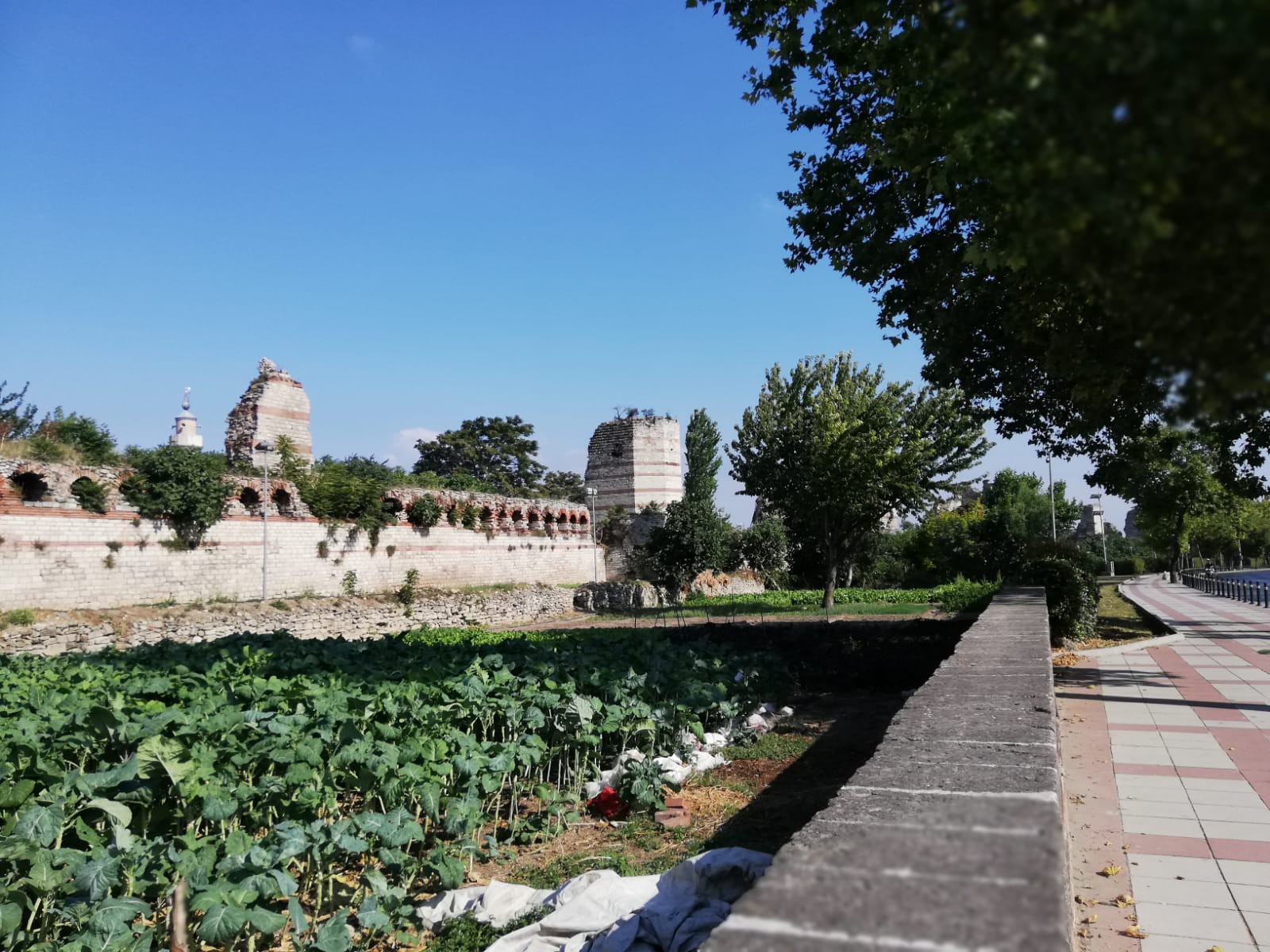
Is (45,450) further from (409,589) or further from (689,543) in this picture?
(689,543)

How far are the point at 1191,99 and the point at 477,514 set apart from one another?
29.3m

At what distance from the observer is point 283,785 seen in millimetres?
4273

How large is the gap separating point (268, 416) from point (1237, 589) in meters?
30.4

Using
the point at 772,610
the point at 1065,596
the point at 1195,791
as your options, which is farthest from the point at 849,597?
the point at 1195,791

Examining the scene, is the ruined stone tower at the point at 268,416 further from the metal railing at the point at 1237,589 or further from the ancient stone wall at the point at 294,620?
the metal railing at the point at 1237,589

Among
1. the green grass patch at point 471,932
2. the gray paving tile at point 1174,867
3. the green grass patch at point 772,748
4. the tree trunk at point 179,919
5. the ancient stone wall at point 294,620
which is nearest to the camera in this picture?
the tree trunk at point 179,919

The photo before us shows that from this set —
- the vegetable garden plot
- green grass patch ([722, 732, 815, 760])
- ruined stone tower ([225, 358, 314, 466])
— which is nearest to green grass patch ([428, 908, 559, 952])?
the vegetable garden plot

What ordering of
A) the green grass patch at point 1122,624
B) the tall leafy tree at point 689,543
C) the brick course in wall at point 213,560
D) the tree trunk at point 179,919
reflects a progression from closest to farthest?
the tree trunk at point 179,919 → the green grass patch at point 1122,624 → the brick course in wall at point 213,560 → the tall leafy tree at point 689,543

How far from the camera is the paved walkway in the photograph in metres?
3.67

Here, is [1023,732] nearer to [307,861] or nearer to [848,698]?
[307,861]

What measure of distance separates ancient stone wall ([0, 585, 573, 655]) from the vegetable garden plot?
760cm

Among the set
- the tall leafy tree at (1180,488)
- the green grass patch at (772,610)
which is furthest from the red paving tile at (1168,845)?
the green grass patch at (772,610)

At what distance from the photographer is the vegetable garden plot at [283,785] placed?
140 inches

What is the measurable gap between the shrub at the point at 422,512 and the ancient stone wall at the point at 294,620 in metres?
2.54
